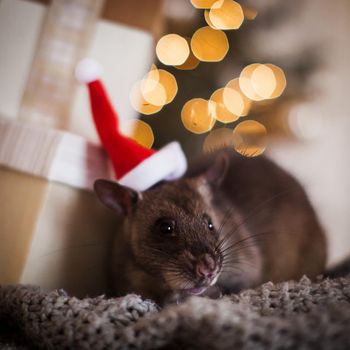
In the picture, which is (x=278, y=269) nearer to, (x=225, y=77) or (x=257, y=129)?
(x=257, y=129)

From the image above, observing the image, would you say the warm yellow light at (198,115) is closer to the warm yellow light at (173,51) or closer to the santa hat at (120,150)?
the warm yellow light at (173,51)

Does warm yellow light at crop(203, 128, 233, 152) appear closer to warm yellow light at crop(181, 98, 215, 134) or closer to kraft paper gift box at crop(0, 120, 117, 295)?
warm yellow light at crop(181, 98, 215, 134)

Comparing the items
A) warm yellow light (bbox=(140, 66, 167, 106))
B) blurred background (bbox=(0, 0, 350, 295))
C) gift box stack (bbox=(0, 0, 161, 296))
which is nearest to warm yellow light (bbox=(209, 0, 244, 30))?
blurred background (bbox=(0, 0, 350, 295))

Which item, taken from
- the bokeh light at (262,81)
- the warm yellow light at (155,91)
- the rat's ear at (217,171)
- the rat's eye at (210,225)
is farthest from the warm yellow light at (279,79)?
the rat's eye at (210,225)

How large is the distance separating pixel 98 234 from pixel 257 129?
3.58 feet

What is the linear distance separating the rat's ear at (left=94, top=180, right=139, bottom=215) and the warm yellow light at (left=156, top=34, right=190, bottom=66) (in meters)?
0.86

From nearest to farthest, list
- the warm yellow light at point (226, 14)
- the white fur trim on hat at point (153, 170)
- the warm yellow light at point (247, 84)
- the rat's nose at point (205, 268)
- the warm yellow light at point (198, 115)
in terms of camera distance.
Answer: the rat's nose at point (205, 268), the white fur trim on hat at point (153, 170), the warm yellow light at point (226, 14), the warm yellow light at point (198, 115), the warm yellow light at point (247, 84)

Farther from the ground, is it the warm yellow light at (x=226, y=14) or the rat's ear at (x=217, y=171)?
the warm yellow light at (x=226, y=14)

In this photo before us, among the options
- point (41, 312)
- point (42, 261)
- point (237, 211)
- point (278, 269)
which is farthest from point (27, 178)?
point (278, 269)

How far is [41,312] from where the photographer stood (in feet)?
3.44

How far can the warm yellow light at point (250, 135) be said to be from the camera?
206cm

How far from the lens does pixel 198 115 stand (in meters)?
2.12

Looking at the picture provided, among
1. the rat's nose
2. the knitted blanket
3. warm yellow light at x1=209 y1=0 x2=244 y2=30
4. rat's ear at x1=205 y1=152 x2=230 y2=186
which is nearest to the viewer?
the knitted blanket

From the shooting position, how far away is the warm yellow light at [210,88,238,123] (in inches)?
86.5
